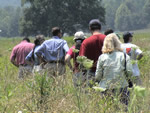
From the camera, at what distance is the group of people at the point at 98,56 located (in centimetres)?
435

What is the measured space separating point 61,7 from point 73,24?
14.0 feet

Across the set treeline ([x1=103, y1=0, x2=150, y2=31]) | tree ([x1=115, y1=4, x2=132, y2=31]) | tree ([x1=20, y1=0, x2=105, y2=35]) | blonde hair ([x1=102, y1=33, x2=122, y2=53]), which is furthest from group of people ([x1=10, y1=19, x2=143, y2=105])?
tree ([x1=115, y1=4, x2=132, y2=31])

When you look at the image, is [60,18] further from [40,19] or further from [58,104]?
[58,104]

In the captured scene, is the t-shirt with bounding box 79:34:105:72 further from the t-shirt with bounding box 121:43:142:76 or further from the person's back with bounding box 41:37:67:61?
the person's back with bounding box 41:37:67:61

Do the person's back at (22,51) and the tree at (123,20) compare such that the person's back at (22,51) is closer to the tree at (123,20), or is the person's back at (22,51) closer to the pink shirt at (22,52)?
the pink shirt at (22,52)

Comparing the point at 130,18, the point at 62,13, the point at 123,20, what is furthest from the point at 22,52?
the point at 123,20

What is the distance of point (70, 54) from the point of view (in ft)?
18.1

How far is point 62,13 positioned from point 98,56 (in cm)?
5391

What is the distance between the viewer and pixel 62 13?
192 ft

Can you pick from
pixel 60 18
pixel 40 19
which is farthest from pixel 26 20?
pixel 60 18

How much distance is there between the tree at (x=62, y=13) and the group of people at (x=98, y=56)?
50.2 meters

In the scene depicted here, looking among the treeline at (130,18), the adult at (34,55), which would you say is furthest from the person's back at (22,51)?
the treeline at (130,18)

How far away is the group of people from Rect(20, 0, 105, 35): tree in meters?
50.2

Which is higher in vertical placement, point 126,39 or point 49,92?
point 126,39
